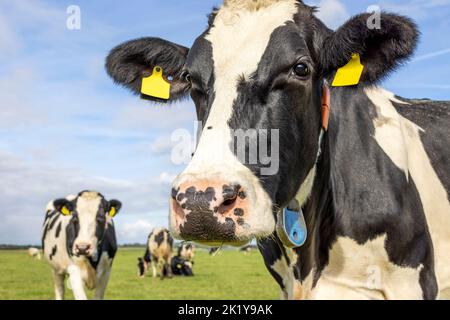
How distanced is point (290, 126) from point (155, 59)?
1.82 metres

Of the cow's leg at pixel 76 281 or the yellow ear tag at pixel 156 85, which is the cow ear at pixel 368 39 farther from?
the cow's leg at pixel 76 281

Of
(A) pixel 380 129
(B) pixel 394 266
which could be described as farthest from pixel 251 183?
(A) pixel 380 129

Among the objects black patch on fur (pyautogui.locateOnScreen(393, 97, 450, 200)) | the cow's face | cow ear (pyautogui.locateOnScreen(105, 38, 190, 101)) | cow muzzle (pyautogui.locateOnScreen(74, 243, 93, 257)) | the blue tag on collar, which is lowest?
cow muzzle (pyautogui.locateOnScreen(74, 243, 93, 257))

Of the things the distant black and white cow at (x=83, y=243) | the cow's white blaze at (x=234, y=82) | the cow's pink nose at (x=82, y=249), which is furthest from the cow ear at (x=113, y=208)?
the cow's white blaze at (x=234, y=82)

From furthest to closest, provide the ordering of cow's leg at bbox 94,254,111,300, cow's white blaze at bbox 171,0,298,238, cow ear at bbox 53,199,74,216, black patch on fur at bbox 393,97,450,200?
cow's leg at bbox 94,254,111,300
cow ear at bbox 53,199,74,216
black patch on fur at bbox 393,97,450,200
cow's white blaze at bbox 171,0,298,238

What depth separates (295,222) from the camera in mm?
4320

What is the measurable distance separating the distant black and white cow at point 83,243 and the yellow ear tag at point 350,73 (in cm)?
998

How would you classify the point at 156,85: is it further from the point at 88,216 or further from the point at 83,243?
the point at 88,216

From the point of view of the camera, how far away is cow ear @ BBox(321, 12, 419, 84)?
4.26 m

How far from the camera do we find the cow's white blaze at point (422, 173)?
492 centimetres

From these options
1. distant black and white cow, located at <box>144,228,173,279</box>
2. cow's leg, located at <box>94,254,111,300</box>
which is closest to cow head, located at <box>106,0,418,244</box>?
cow's leg, located at <box>94,254,111,300</box>

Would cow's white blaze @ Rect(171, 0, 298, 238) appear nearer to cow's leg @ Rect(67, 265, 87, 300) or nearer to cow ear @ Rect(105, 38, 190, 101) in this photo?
cow ear @ Rect(105, 38, 190, 101)
